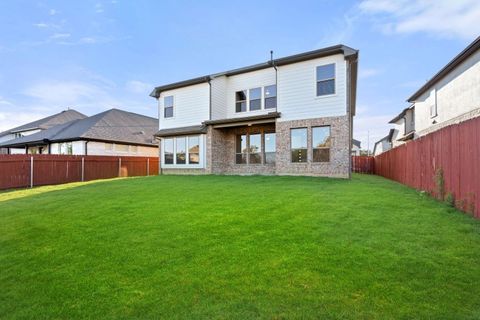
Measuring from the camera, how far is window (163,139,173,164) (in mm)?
17828

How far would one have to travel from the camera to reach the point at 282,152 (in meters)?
14.0

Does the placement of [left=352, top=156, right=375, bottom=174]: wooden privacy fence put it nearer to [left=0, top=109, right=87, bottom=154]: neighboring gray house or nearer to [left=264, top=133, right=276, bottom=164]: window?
[left=264, top=133, right=276, bottom=164]: window

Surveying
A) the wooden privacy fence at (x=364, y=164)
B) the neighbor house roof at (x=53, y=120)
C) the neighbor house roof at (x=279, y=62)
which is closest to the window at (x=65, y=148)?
the neighbor house roof at (x=53, y=120)

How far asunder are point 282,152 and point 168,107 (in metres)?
8.81

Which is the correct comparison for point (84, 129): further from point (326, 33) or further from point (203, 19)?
point (326, 33)

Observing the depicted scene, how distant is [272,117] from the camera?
14188 millimetres

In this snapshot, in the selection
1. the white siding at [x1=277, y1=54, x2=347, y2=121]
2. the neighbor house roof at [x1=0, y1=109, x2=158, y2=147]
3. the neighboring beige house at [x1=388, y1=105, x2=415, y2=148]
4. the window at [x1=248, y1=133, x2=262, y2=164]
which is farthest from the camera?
the neighboring beige house at [x1=388, y1=105, x2=415, y2=148]

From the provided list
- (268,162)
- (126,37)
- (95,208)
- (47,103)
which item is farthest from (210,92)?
(47,103)

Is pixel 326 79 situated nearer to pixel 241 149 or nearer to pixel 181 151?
pixel 241 149

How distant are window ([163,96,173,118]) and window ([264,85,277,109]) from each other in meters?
6.73

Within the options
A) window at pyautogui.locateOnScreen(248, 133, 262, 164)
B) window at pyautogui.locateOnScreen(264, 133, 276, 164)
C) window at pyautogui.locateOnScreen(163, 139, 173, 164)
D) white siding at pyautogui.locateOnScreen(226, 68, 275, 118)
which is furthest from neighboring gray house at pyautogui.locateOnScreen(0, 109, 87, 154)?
window at pyautogui.locateOnScreen(264, 133, 276, 164)

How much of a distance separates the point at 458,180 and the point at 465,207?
2.14 ft

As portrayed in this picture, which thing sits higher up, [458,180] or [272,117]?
[272,117]

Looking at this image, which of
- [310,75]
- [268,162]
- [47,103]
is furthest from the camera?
[47,103]
